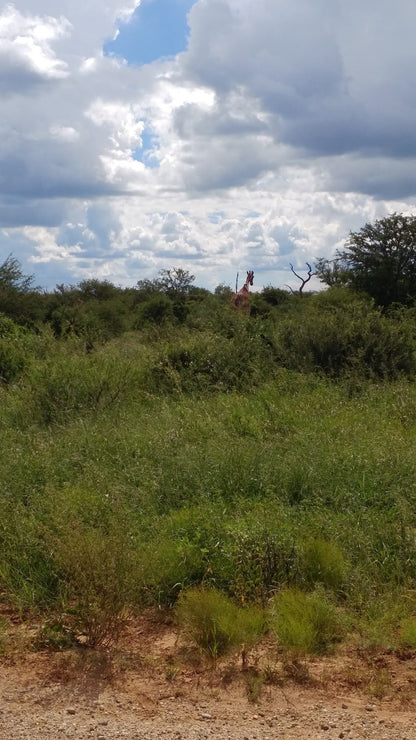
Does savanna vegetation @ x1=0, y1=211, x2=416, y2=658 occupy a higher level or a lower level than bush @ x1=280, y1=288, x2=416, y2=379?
lower

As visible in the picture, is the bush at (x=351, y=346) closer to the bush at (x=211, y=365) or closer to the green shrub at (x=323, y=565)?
the bush at (x=211, y=365)

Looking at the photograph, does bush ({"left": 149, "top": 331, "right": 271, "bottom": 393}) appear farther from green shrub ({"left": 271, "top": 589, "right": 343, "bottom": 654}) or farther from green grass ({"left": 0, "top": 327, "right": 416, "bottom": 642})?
green shrub ({"left": 271, "top": 589, "right": 343, "bottom": 654})

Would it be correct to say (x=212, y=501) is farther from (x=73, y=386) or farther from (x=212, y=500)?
(x=73, y=386)

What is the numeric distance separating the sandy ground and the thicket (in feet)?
0.56

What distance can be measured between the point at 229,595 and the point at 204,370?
8.00m

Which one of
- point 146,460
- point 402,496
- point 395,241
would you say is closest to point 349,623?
point 402,496

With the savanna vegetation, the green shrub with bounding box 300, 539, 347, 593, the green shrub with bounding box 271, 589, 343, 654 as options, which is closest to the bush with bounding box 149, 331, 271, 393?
the savanna vegetation

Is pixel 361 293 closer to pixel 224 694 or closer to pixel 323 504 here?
pixel 323 504

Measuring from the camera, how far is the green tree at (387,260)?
25203mm

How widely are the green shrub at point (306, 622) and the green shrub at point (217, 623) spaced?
145mm

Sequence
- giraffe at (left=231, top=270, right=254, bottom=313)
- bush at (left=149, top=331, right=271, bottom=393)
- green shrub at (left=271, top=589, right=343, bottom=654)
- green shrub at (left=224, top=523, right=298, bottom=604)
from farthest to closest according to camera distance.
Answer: giraffe at (left=231, top=270, right=254, bottom=313), bush at (left=149, top=331, right=271, bottom=393), green shrub at (left=224, top=523, right=298, bottom=604), green shrub at (left=271, top=589, right=343, bottom=654)

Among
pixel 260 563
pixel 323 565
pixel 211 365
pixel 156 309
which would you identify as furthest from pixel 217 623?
pixel 156 309

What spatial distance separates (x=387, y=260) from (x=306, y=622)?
2241 cm

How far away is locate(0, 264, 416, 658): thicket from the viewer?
4.48 meters
